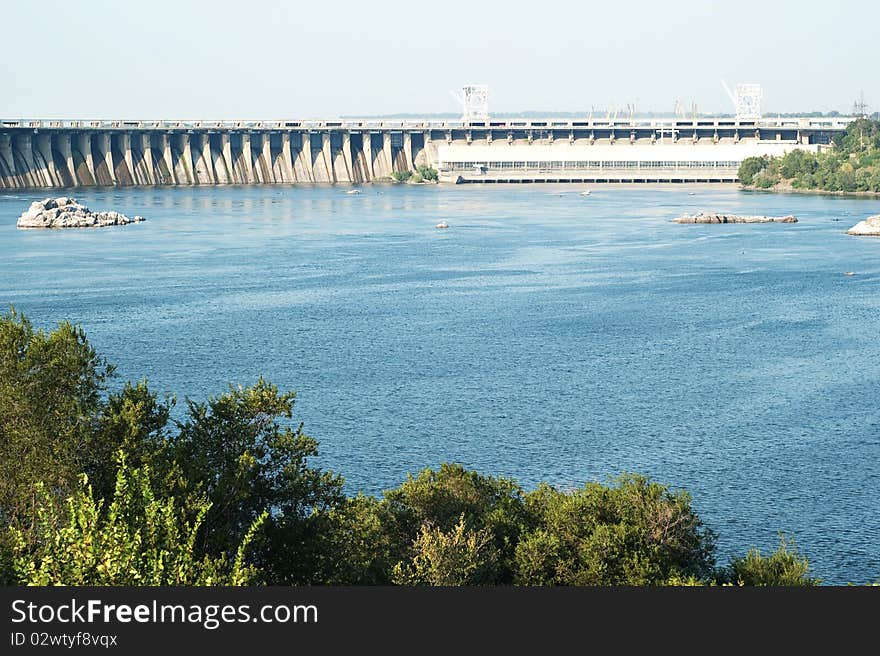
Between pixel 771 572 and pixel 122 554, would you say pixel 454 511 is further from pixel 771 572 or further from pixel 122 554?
pixel 122 554

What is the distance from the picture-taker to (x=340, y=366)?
25547 mm

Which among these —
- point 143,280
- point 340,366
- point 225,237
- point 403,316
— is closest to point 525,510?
point 340,366

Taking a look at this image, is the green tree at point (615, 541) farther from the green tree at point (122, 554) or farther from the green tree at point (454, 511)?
the green tree at point (122, 554)

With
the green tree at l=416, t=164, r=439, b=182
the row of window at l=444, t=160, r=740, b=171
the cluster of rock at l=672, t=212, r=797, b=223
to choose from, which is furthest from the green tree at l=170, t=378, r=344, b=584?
the green tree at l=416, t=164, r=439, b=182

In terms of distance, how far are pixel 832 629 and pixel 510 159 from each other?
8511 cm

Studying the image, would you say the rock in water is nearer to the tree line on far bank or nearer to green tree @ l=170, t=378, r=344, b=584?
the tree line on far bank

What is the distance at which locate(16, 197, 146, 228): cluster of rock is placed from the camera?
2205 inches

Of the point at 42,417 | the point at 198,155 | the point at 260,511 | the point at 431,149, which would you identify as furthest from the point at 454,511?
the point at 431,149

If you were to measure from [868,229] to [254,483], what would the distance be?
142 ft

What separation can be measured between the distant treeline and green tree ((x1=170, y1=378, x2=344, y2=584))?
66629mm

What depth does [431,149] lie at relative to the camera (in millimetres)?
91875

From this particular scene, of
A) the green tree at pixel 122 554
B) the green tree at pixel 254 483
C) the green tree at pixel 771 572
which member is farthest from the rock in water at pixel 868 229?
the green tree at pixel 122 554

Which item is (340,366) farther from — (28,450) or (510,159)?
(510,159)

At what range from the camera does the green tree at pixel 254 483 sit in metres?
10.9
